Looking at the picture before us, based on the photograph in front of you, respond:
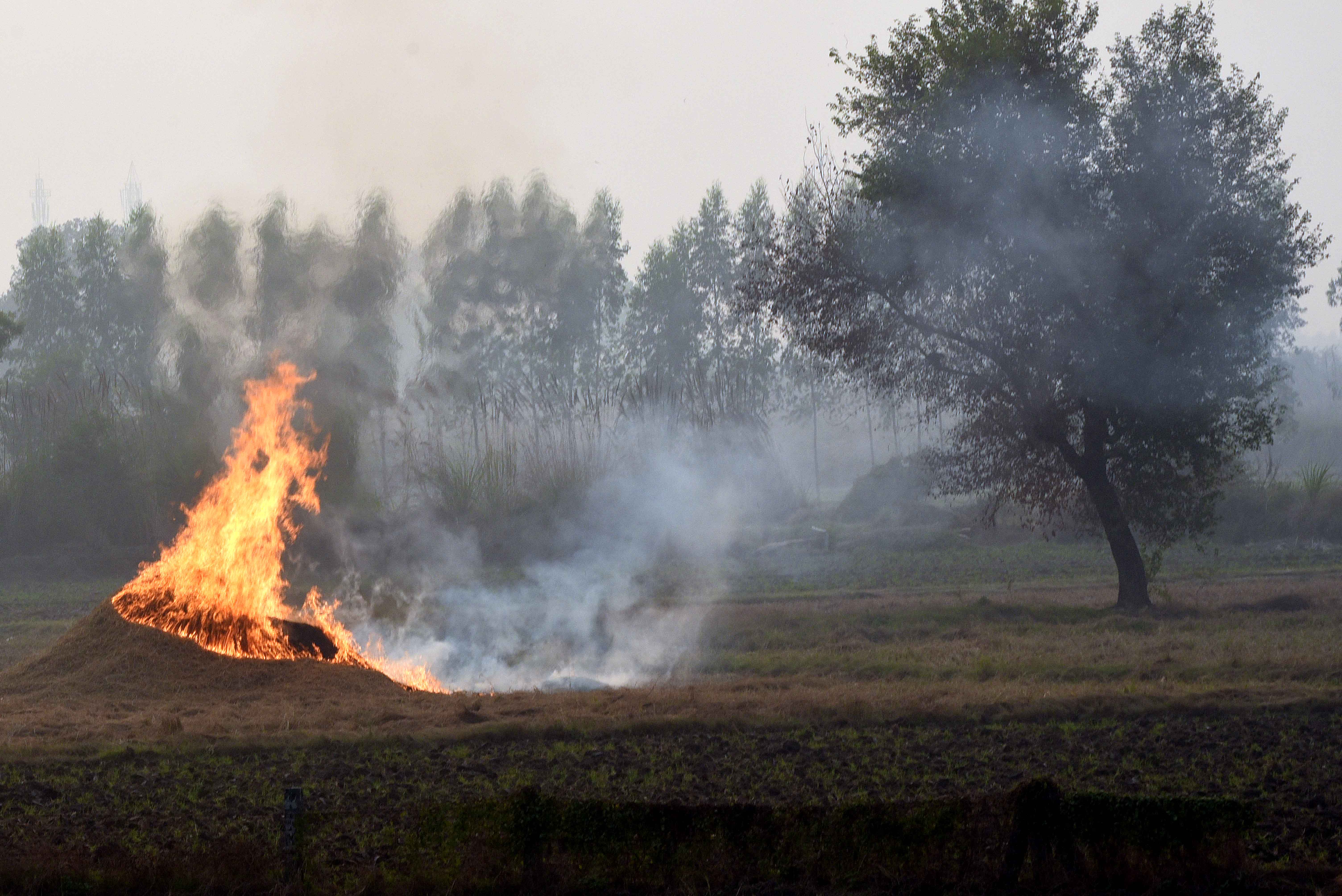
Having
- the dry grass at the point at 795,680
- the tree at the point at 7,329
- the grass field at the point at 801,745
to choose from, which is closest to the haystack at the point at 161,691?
the dry grass at the point at 795,680

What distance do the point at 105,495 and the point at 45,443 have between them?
3961mm

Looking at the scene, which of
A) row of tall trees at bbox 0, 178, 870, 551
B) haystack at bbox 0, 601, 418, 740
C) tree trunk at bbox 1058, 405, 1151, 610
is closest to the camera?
haystack at bbox 0, 601, 418, 740

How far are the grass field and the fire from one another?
2787mm

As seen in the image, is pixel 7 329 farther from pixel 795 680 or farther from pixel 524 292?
pixel 795 680

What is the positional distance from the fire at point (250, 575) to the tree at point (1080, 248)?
10.5 metres

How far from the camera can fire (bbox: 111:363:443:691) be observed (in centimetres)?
1714

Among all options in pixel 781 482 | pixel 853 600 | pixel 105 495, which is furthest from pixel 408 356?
pixel 853 600

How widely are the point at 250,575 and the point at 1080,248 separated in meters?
16.4

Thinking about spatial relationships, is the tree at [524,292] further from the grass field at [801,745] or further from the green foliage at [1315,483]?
the green foliage at [1315,483]

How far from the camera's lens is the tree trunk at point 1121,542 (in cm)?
2156

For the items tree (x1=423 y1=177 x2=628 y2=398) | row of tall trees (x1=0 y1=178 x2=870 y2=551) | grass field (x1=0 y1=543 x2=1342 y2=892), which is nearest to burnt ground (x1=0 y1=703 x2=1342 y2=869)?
grass field (x1=0 y1=543 x2=1342 y2=892)

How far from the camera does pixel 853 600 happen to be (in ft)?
79.6

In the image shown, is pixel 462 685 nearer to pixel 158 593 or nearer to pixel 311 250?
pixel 158 593

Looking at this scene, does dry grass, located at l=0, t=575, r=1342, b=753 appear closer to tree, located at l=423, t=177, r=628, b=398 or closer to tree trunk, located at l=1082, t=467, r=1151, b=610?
tree trunk, located at l=1082, t=467, r=1151, b=610
